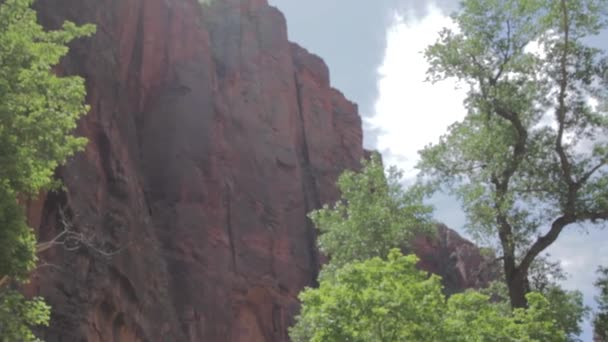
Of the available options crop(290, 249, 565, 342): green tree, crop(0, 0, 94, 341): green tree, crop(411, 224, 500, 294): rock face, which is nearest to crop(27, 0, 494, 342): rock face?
crop(411, 224, 500, 294): rock face

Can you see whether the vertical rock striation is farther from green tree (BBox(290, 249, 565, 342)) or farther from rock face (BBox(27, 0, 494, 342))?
green tree (BBox(290, 249, 565, 342))

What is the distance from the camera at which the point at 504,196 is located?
54.3 ft

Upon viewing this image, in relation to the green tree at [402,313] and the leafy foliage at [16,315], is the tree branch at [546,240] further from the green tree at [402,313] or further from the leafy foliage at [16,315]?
the leafy foliage at [16,315]

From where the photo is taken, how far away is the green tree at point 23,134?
11.3 meters

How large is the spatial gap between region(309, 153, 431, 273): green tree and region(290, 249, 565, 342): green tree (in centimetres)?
680

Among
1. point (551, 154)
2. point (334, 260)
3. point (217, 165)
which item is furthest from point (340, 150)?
point (551, 154)

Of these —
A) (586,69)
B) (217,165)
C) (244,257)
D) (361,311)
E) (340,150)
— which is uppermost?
(340,150)

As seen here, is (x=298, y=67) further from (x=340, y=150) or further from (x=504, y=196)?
(x=504, y=196)

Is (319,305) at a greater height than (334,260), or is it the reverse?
(334,260)

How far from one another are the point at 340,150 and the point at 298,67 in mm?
7964

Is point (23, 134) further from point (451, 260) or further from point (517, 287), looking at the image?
point (451, 260)

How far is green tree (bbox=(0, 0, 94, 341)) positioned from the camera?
1130 cm

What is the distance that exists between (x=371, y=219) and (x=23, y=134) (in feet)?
41.2

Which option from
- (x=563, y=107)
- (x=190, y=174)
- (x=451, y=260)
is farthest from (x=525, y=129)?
(x=451, y=260)
